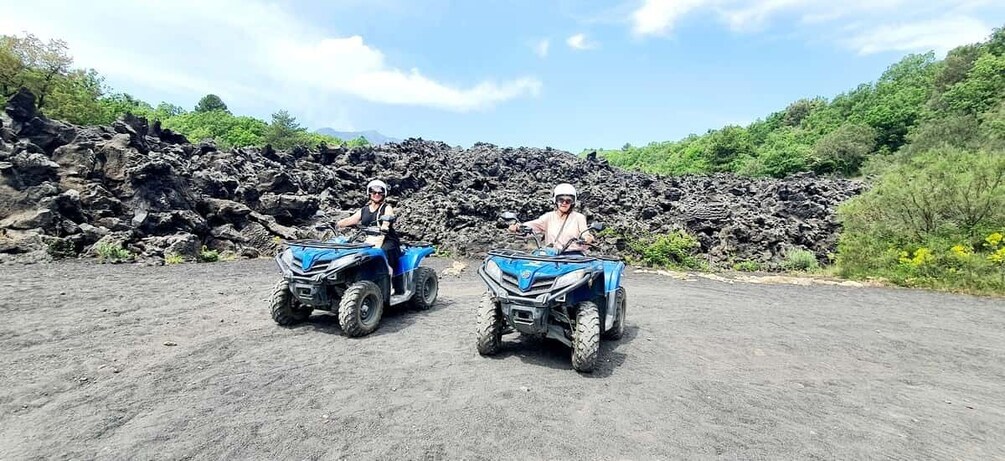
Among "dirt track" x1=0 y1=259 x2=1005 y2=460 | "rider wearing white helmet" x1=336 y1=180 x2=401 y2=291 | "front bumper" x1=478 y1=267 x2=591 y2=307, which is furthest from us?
"rider wearing white helmet" x1=336 y1=180 x2=401 y2=291

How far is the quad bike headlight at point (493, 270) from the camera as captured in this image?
502cm

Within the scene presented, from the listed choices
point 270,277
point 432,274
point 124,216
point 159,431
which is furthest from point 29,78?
point 159,431

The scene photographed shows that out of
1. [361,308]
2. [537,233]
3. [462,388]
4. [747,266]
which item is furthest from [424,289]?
[747,266]

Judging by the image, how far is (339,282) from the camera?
596 cm

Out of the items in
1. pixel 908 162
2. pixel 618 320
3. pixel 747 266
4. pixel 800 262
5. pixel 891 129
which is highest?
pixel 891 129

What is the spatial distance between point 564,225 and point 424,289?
119 inches

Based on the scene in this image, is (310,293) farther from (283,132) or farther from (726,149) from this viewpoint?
(726,149)

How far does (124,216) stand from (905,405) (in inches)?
714

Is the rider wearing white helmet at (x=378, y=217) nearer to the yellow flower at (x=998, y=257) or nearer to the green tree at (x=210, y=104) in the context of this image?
the yellow flower at (x=998, y=257)

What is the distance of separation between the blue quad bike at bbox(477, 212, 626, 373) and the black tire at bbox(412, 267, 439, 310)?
2.56m

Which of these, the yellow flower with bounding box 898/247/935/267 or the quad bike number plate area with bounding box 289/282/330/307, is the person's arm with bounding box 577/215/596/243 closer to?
the quad bike number plate area with bounding box 289/282/330/307

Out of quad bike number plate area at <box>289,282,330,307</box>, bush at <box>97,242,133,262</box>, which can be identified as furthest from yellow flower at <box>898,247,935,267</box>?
bush at <box>97,242,133,262</box>

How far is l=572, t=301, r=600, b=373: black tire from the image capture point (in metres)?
4.68

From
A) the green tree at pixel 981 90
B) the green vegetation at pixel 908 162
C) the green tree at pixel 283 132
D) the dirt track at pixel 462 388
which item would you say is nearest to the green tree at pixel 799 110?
the green vegetation at pixel 908 162
